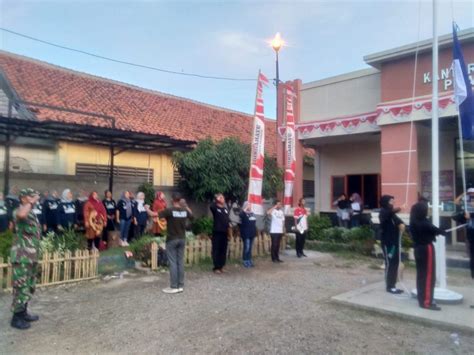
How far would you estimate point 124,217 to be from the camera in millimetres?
11531

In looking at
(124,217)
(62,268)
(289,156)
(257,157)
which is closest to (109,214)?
(124,217)

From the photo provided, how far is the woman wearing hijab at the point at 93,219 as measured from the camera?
10.2 metres

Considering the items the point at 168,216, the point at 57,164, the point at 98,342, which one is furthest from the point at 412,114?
the point at 57,164

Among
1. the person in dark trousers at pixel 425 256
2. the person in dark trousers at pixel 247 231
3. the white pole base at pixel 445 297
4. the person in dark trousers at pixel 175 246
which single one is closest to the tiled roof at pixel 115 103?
the person in dark trousers at pixel 247 231

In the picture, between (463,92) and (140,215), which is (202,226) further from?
(463,92)

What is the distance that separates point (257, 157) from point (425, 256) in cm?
506

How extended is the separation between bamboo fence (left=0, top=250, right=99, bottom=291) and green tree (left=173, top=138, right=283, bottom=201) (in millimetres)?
5720

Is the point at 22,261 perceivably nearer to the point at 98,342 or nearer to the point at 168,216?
the point at 98,342

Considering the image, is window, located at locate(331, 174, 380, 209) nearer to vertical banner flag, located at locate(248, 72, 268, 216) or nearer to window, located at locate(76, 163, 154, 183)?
vertical banner flag, located at locate(248, 72, 268, 216)

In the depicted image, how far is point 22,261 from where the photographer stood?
534 centimetres

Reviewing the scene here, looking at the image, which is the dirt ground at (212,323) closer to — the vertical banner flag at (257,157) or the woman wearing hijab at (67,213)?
the vertical banner flag at (257,157)

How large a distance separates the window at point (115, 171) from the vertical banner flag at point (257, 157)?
5.53 metres

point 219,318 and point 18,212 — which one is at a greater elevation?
point 18,212

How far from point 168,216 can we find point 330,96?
8.75 metres
